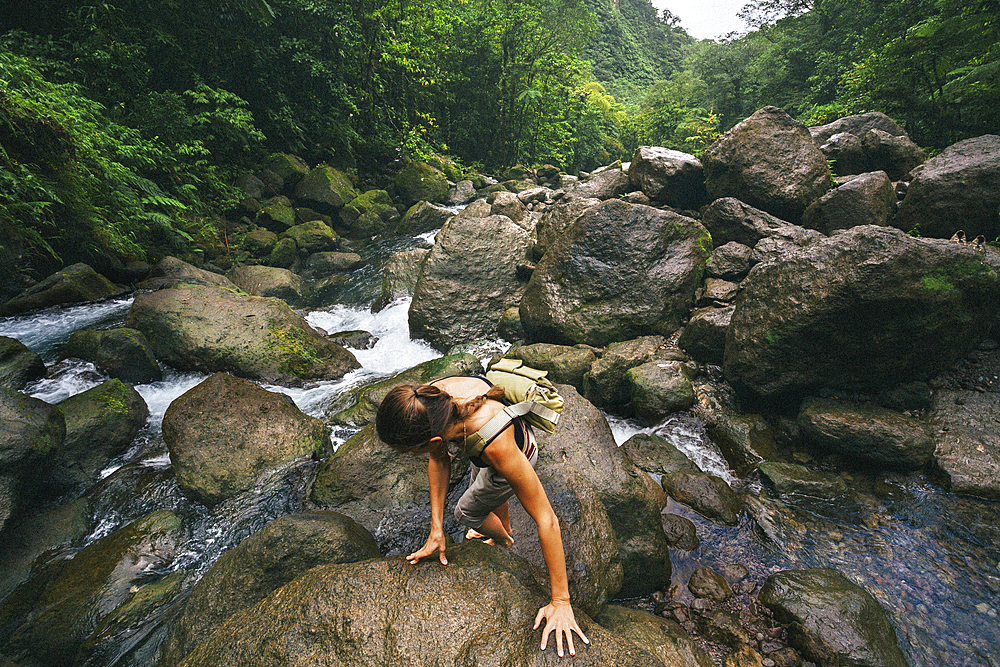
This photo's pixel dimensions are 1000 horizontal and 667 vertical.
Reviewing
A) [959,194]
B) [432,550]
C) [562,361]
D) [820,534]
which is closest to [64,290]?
[562,361]

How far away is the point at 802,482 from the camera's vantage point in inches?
163

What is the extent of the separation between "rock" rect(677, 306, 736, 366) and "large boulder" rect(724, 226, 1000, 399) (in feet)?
2.19

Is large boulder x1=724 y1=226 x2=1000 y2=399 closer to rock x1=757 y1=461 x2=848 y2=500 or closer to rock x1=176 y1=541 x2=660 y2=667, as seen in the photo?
rock x1=757 y1=461 x2=848 y2=500

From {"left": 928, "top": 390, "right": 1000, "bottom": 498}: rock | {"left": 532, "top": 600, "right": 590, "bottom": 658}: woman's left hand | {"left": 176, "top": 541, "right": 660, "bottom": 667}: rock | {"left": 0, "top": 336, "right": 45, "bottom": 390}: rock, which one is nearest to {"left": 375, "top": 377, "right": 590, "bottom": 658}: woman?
{"left": 532, "top": 600, "right": 590, "bottom": 658}: woman's left hand

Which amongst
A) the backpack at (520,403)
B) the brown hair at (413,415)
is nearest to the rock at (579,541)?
the backpack at (520,403)

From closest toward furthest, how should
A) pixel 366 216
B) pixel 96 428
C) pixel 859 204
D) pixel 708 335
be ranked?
pixel 96 428, pixel 708 335, pixel 859 204, pixel 366 216

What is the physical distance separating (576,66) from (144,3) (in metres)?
17.2

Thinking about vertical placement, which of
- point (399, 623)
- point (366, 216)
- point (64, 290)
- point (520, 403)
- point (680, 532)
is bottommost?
point (680, 532)

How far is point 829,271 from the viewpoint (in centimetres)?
448

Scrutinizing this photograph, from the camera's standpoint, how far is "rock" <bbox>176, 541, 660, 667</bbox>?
73.8 inches

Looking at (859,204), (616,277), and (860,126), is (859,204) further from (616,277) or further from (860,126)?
(860,126)

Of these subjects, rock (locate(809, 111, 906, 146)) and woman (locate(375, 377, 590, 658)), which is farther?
rock (locate(809, 111, 906, 146))

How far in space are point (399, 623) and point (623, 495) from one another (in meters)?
2.12

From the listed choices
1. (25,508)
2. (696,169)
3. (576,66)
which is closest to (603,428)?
(25,508)
